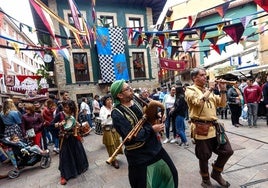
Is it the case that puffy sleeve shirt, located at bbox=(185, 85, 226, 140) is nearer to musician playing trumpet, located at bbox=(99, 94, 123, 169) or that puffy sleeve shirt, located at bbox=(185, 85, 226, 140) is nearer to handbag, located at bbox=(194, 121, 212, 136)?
handbag, located at bbox=(194, 121, 212, 136)

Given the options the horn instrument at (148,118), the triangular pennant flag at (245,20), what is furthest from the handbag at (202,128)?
the triangular pennant flag at (245,20)

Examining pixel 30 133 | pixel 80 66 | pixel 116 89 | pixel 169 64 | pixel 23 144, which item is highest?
pixel 80 66

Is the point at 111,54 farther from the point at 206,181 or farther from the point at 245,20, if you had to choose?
the point at 206,181

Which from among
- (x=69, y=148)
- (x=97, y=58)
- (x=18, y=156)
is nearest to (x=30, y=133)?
(x=18, y=156)

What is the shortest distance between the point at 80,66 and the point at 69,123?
13.7 meters

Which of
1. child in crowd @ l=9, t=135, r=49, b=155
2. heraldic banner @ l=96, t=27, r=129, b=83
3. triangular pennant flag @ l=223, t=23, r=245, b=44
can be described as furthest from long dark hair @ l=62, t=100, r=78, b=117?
heraldic banner @ l=96, t=27, r=129, b=83

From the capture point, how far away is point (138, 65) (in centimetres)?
1908

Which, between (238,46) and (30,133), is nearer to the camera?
(30,133)

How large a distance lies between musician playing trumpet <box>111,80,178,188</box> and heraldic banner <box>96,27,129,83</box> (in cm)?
1411

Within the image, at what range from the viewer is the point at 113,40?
1611 cm

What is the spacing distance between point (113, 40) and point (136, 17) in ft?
14.5

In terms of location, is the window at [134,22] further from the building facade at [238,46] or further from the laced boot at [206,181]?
the laced boot at [206,181]

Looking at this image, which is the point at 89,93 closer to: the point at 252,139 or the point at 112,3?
the point at 112,3

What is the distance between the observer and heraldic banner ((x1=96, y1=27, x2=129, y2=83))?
15.9m
